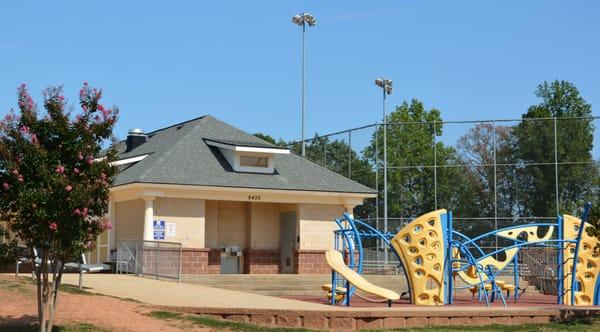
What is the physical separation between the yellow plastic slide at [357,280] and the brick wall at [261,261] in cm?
1170

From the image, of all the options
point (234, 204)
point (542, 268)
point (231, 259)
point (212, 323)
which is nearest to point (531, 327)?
point (212, 323)

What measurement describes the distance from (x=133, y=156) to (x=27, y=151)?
66.7 ft

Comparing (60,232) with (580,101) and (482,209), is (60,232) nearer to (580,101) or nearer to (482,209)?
(482,209)

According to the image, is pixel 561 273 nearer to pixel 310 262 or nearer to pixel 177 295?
pixel 177 295

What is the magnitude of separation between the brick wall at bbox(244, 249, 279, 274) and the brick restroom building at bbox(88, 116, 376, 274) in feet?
0.12

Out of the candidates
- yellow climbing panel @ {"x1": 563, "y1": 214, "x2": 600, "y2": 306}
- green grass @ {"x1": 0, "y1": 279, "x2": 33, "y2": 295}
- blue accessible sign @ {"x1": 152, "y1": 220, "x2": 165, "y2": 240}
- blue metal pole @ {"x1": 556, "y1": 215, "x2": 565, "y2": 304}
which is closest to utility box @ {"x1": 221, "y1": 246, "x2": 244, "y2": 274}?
blue accessible sign @ {"x1": 152, "y1": 220, "x2": 165, "y2": 240}

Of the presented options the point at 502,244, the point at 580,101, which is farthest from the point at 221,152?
the point at 580,101

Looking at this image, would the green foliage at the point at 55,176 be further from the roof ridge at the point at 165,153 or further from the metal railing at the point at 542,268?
the metal railing at the point at 542,268

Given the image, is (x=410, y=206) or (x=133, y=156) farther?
(x=410, y=206)

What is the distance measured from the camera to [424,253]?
2044 centimetres

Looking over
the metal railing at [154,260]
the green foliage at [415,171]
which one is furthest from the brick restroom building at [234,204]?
the green foliage at [415,171]

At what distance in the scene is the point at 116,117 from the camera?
47.2ft

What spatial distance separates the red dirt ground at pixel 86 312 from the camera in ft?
50.5

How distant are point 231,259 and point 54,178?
60.8ft
